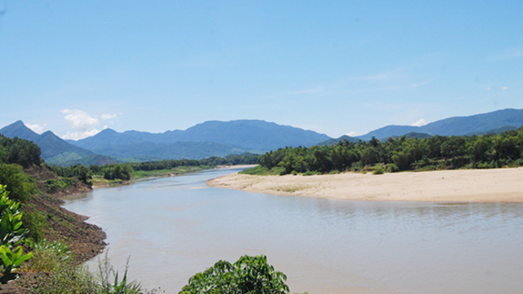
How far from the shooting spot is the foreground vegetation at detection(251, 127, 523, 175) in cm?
4725

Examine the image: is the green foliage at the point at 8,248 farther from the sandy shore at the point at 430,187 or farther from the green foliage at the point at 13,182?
the sandy shore at the point at 430,187

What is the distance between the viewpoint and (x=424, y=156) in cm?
5634

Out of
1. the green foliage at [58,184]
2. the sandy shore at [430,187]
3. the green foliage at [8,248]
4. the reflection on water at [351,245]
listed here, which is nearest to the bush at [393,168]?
the sandy shore at [430,187]

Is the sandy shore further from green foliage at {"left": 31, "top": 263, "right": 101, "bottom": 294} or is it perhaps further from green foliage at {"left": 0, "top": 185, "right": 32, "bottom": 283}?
green foliage at {"left": 0, "top": 185, "right": 32, "bottom": 283}

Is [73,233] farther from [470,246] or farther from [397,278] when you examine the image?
[470,246]

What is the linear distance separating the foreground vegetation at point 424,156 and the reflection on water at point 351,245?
23.2 metres

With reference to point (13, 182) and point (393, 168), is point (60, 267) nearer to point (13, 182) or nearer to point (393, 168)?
point (13, 182)

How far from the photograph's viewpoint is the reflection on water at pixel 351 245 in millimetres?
14109

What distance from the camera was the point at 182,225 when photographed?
1189 inches

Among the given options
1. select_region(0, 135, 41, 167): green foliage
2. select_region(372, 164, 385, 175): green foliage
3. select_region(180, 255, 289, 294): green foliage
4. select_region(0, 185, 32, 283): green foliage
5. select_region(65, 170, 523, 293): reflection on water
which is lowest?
select_region(65, 170, 523, 293): reflection on water

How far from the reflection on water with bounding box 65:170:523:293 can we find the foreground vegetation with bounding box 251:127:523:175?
Result: 2321 centimetres

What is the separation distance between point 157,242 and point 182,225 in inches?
245

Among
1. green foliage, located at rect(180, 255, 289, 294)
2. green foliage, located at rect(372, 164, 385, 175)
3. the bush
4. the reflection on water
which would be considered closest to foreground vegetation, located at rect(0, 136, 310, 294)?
green foliage, located at rect(180, 255, 289, 294)

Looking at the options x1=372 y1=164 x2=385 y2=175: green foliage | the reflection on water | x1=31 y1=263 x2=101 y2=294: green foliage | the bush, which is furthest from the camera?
the bush
